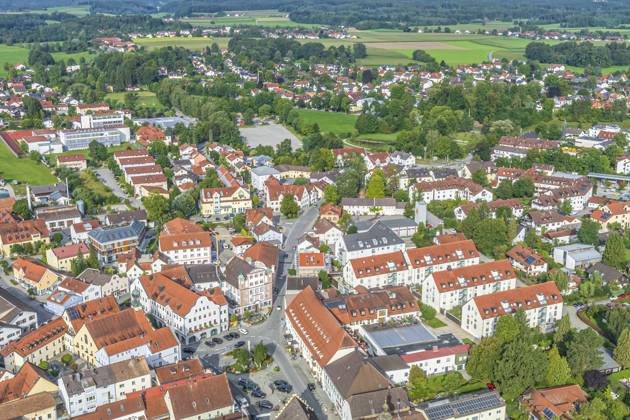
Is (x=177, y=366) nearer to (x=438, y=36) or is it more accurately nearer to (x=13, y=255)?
(x=13, y=255)

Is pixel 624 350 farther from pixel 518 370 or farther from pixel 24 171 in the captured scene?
pixel 24 171

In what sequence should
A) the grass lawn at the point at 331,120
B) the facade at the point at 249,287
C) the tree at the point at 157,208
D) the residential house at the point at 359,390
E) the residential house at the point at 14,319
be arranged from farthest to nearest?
the grass lawn at the point at 331,120 → the tree at the point at 157,208 → the facade at the point at 249,287 → the residential house at the point at 14,319 → the residential house at the point at 359,390

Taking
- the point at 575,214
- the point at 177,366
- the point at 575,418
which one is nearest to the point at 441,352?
the point at 575,418

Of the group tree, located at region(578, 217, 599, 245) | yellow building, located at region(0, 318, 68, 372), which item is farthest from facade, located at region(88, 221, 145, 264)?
tree, located at region(578, 217, 599, 245)

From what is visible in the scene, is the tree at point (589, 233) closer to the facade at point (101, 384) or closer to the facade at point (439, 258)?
the facade at point (439, 258)

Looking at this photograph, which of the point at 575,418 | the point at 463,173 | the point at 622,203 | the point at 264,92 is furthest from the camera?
the point at 264,92

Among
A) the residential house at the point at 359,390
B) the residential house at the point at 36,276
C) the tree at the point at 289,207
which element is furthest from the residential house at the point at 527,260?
the residential house at the point at 36,276

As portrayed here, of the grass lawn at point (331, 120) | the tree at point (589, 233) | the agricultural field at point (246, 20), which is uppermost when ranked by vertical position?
the agricultural field at point (246, 20)

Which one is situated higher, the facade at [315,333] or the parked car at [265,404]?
the facade at [315,333]
